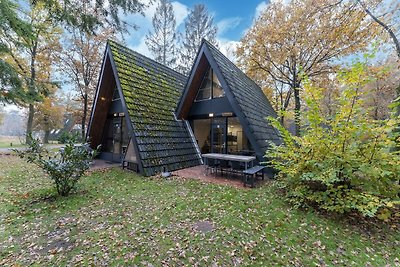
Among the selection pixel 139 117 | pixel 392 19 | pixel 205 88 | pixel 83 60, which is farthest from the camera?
pixel 83 60

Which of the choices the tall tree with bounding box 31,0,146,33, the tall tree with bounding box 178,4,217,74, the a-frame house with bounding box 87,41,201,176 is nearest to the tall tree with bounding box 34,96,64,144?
the a-frame house with bounding box 87,41,201,176

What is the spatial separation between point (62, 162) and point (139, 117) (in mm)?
Result: 3297

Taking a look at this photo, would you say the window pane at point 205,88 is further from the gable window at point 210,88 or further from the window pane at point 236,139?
the window pane at point 236,139

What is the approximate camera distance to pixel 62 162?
4.98 meters

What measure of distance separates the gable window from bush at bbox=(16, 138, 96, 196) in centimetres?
610

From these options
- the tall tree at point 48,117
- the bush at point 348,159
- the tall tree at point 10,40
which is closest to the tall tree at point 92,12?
the tall tree at point 10,40

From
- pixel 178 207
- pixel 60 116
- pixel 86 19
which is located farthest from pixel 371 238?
pixel 60 116

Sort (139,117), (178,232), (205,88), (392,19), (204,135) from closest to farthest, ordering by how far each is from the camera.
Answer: (178,232)
(392,19)
(139,117)
(205,88)
(204,135)

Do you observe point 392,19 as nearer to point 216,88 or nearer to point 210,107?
point 216,88

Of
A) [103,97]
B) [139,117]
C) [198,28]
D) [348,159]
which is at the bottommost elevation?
[348,159]

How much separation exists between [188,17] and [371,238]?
857 inches

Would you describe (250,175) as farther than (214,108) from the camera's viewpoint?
No

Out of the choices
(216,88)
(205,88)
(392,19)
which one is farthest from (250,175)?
(392,19)

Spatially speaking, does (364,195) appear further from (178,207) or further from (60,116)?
(60,116)
